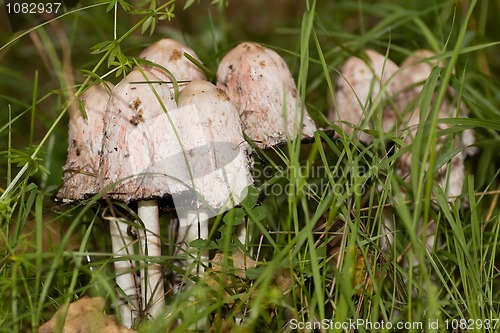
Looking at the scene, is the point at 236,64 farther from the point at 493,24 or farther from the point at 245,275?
the point at 493,24

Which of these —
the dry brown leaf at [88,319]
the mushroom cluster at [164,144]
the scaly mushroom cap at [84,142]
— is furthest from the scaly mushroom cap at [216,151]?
the dry brown leaf at [88,319]

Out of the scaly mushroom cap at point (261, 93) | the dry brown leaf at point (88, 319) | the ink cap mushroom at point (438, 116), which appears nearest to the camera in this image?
the dry brown leaf at point (88, 319)

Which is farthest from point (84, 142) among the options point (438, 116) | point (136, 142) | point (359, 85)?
point (438, 116)

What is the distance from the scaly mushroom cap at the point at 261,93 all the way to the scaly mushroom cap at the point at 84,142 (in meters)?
0.37

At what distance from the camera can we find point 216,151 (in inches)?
69.2

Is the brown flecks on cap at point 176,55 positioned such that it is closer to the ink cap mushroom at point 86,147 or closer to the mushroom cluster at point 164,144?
the mushroom cluster at point 164,144

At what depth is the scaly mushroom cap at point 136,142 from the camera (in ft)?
5.52

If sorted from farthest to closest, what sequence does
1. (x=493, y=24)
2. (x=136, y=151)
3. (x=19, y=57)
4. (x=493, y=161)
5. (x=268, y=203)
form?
(x=19, y=57) → (x=493, y=24) → (x=493, y=161) → (x=268, y=203) → (x=136, y=151)

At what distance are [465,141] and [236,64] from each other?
3.26ft

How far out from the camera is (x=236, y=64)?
1964 mm

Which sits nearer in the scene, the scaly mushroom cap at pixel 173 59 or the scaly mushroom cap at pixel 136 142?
the scaly mushroom cap at pixel 136 142

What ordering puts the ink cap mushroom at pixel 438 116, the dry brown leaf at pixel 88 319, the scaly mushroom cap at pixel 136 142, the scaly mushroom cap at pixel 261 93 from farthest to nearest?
1. the ink cap mushroom at pixel 438 116
2. the scaly mushroom cap at pixel 261 93
3. the scaly mushroom cap at pixel 136 142
4. the dry brown leaf at pixel 88 319

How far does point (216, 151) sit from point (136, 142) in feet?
0.69

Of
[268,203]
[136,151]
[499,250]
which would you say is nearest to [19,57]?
[268,203]
